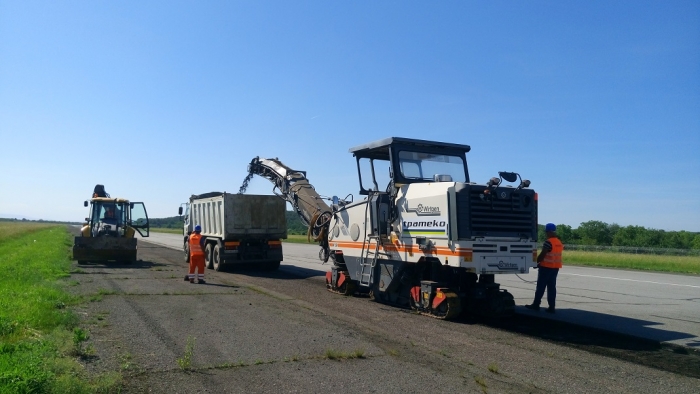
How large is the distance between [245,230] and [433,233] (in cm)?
1032

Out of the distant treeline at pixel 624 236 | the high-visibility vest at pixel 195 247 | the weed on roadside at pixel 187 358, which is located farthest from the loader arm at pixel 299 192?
the distant treeline at pixel 624 236

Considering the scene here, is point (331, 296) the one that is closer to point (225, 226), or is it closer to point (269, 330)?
point (269, 330)

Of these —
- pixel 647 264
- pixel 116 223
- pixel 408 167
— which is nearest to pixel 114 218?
pixel 116 223

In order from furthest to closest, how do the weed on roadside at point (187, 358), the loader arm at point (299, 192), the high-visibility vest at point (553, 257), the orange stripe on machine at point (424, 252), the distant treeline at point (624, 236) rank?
the distant treeline at point (624, 236) → the loader arm at point (299, 192) → the high-visibility vest at point (553, 257) → the orange stripe on machine at point (424, 252) → the weed on roadside at point (187, 358)

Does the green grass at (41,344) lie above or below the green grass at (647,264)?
above

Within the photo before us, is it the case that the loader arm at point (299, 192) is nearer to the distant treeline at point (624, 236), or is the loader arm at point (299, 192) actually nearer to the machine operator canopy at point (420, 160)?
the machine operator canopy at point (420, 160)

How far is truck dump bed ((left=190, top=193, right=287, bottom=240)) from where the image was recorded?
61.5ft

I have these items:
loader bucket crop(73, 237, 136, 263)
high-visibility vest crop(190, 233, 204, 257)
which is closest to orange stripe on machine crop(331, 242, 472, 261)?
high-visibility vest crop(190, 233, 204, 257)

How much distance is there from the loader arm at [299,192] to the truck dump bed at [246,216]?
987 mm

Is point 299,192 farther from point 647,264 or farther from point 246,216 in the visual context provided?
point 647,264

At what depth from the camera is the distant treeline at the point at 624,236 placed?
211 ft

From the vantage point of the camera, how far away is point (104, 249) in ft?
66.8

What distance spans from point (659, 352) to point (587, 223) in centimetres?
7191

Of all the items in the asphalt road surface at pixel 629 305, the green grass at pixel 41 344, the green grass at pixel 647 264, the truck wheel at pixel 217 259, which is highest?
the truck wheel at pixel 217 259
